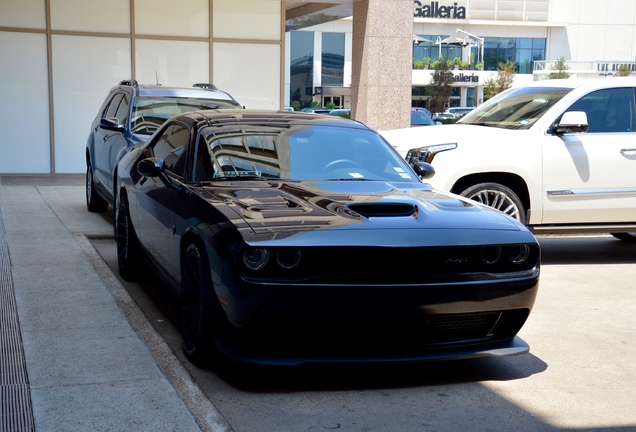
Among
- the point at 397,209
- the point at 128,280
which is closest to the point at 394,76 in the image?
the point at 128,280

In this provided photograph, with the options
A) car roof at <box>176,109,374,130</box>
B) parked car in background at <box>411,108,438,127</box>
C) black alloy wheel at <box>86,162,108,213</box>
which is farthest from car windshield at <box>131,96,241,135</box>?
parked car in background at <box>411,108,438,127</box>

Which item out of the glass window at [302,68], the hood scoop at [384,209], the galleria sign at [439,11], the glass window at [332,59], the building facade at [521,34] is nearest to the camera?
the hood scoop at [384,209]

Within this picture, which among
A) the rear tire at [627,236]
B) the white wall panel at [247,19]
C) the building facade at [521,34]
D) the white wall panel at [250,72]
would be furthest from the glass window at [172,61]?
the building facade at [521,34]

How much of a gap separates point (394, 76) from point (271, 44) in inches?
106

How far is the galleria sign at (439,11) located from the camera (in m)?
78.8

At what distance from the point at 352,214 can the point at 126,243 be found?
3.13 m

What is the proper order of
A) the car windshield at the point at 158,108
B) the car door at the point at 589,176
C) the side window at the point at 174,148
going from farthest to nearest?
the car windshield at the point at 158,108 < the car door at the point at 589,176 < the side window at the point at 174,148

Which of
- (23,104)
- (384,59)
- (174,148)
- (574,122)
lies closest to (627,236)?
(574,122)

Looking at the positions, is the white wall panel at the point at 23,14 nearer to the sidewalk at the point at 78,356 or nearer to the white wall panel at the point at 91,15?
the white wall panel at the point at 91,15

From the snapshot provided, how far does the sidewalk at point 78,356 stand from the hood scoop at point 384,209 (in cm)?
143

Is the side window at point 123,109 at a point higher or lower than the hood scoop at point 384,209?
higher

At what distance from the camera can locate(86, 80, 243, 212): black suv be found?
10.1 m

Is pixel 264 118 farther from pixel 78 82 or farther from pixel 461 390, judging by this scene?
pixel 78 82

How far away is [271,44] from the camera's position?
18.4m
